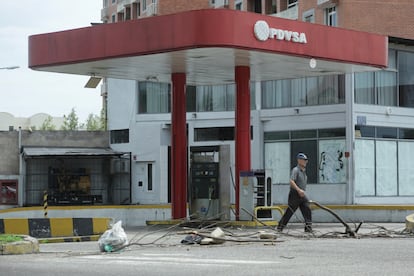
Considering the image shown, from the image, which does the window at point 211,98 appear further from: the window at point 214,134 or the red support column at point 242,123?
the red support column at point 242,123

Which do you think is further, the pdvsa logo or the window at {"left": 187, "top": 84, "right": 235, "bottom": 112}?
the window at {"left": 187, "top": 84, "right": 235, "bottom": 112}

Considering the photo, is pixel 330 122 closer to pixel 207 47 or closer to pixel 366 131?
pixel 366 131

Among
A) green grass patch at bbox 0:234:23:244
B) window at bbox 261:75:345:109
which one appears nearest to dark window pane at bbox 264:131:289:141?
window at bbox 261:75:345:109

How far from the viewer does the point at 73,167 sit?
4588 centimetres

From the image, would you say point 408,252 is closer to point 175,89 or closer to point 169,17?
point 169,17

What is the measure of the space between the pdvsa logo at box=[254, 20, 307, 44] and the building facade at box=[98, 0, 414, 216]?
7.84 metres

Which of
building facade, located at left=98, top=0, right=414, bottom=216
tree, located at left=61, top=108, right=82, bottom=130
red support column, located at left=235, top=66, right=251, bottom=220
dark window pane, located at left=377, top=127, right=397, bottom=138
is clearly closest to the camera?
red support column, located at left=235, top=66, right=251, bottom=220

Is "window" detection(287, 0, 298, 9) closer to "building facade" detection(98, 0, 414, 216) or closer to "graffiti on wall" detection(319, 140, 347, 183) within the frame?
"building facade" detection(98, 0, 414, 216)

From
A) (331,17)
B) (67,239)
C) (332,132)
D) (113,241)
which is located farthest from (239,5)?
(113,241)

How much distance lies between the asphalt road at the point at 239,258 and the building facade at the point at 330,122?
42.5 feet

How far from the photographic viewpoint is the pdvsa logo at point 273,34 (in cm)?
2173

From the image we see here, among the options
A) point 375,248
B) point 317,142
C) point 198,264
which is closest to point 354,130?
point 317,142

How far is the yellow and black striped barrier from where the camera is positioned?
797 inches

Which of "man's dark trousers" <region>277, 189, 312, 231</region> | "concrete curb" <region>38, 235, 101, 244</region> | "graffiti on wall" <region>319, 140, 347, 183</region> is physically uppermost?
"graffiti on wall" <region>319, 140, 347, 183</region>
